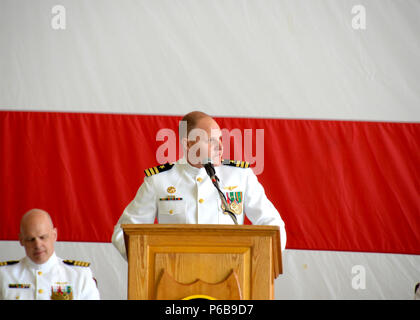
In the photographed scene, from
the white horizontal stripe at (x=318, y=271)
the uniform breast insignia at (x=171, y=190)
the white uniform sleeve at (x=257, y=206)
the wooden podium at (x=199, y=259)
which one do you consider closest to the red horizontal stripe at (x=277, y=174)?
the white horizontal stripe at (x=318, y=271)

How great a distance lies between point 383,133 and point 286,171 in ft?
2.04

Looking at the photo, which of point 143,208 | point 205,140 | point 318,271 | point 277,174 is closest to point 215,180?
point 205,140

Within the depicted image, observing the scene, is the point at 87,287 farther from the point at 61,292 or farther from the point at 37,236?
the point at 37,236

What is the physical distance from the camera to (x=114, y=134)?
3.90 meters

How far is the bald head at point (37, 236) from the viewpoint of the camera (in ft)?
8.82

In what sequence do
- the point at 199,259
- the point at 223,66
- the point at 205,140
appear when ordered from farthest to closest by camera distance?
the point at 223,66 < the point at 205,140 < the point at 199,259

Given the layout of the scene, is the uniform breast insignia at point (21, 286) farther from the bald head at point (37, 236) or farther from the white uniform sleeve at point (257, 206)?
the white uniform sleeve at point (257, 206)

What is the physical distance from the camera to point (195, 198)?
106 inches

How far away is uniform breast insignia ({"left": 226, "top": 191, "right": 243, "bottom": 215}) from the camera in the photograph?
8.68 ft

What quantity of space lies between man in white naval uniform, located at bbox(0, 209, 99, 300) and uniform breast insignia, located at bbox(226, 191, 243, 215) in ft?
2.29

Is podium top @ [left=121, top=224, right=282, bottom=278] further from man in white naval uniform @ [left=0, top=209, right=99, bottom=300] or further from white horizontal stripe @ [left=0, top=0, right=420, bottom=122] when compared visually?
white horizontal stripe @ [left=0, top=0, right=420, bottom=122]

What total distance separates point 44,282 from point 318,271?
5.73 feet

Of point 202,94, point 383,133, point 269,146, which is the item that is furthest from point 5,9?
point 383,133

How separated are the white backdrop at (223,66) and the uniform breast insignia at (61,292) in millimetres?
1162
